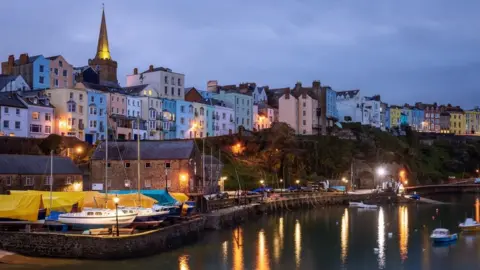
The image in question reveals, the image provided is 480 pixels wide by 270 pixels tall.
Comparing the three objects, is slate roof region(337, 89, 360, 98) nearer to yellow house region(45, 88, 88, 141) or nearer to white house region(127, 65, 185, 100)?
white house region(127, 65, 185, 100)

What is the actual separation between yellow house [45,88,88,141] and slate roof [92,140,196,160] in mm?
17457

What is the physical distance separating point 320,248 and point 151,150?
26807mm

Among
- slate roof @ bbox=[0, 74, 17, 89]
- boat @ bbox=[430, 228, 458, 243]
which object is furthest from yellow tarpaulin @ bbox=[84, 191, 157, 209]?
slate roof @ bbox=[0, 74, 17, 89]

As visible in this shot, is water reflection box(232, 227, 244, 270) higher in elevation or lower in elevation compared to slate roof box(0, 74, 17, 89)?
lower

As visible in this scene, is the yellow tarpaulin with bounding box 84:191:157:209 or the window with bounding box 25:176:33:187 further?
the window with bounding box 25:176:33:187

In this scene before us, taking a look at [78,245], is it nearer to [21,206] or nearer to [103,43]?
Answer: [21,206]

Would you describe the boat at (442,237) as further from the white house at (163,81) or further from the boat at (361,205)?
the white house at (163,81)

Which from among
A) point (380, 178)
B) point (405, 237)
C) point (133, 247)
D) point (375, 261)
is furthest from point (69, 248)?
point (380, 178)

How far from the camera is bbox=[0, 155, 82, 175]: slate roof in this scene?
184ft

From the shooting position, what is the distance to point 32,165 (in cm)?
5856

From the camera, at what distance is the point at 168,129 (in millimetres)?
95750

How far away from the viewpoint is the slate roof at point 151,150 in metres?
63.9

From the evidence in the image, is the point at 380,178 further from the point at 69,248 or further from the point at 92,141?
the point at 69,248

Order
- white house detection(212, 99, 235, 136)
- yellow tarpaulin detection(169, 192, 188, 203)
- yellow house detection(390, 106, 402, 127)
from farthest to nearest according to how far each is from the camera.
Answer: yellow house detection(390, 106, 402, 127) → white house detection(212, 99, 235, 136) → yellow tarpaulin detection(169, 192, 188, 203)
